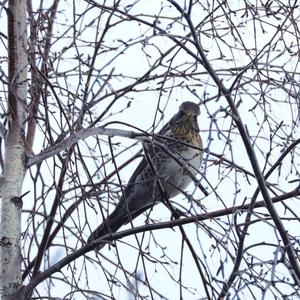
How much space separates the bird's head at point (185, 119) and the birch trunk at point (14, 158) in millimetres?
2307

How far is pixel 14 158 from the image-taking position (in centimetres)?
473

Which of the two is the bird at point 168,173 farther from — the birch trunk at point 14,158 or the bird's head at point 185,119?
the birch trunk at point 14,158

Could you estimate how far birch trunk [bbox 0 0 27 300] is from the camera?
4578 mm

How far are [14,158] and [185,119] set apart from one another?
2547 mm

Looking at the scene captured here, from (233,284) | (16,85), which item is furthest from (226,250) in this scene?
(16,85)

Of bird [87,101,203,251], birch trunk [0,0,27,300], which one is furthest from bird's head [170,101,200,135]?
birch trunk [0,0,27,300]

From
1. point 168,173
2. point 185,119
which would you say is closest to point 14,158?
point 168,173

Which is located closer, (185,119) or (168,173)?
(168,173)

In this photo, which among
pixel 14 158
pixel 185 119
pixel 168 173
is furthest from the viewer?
pixel 185 119

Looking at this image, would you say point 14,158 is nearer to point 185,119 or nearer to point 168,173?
point 168,173

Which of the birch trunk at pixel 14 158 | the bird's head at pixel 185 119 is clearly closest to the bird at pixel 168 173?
the bird's head at pixel 185 119

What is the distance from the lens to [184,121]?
7082mm

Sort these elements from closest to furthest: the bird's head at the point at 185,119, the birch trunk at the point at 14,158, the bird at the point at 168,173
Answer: the birch trunk at the point at 14,158 → the bird at the point at 168,173 → the bird's head at the point at 185,119

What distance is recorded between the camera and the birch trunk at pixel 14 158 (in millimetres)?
4578
